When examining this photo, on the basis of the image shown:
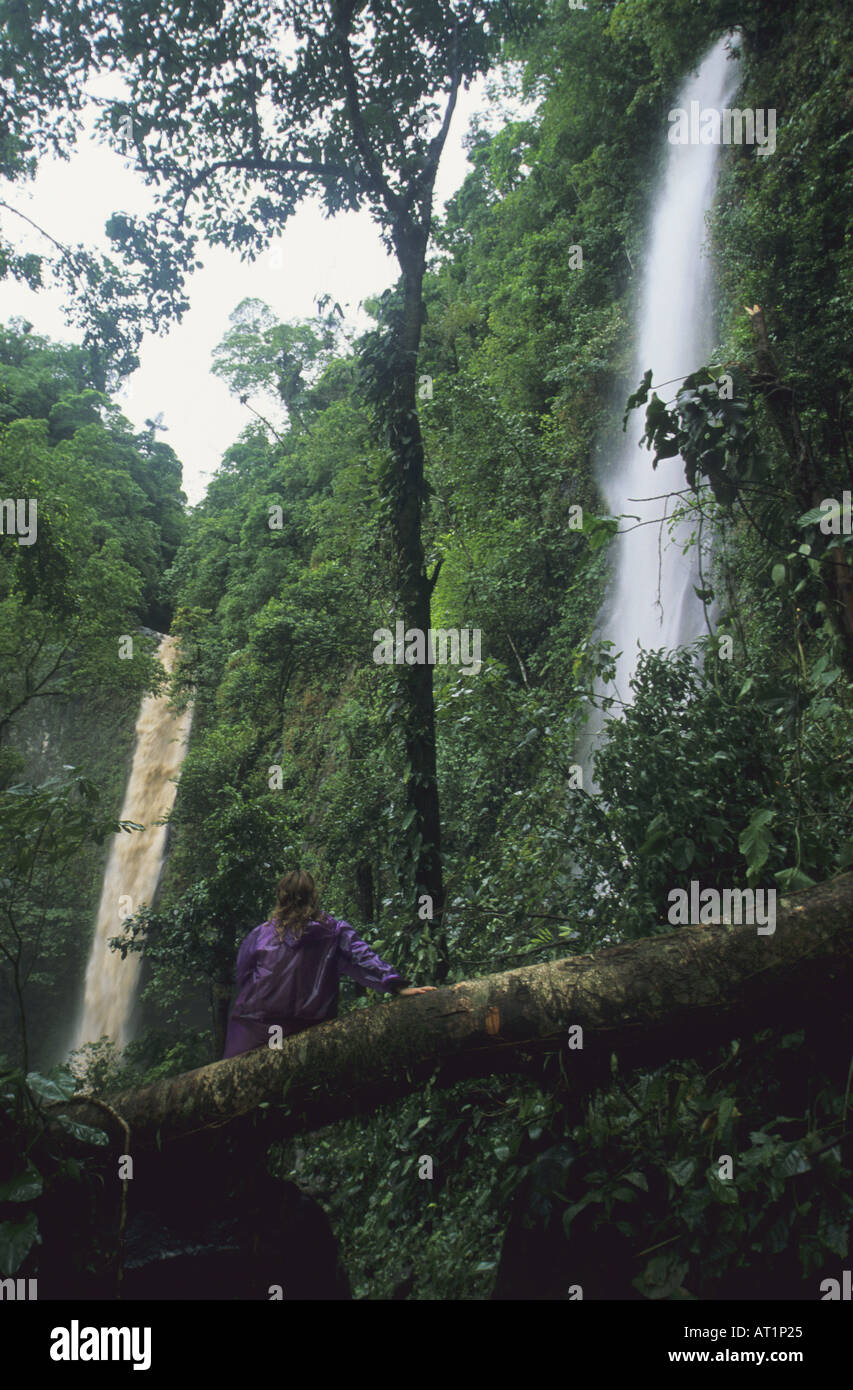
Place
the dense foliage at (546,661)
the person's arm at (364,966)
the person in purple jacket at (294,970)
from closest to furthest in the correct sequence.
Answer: the dense foliage at (546,661)
the person's arm at (364,966)
the person in purple jacket at (294,970)

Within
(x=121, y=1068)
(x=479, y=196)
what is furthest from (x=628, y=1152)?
(x=479, y=196)

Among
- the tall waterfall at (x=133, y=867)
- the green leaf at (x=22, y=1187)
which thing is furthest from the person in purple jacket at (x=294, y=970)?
the tall waterfall at (x=133, y=867)

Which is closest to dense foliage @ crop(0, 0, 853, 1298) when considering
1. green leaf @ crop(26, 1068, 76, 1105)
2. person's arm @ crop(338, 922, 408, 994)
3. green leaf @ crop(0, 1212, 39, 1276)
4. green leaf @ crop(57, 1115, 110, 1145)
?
person's arm @ crop(338, 922, 408, 994)

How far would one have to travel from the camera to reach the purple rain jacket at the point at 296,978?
3.38 m

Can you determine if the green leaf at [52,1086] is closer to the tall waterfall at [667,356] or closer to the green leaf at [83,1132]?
the green leaf at [83,1132]

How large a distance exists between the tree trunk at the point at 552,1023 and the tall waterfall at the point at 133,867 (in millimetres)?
13900

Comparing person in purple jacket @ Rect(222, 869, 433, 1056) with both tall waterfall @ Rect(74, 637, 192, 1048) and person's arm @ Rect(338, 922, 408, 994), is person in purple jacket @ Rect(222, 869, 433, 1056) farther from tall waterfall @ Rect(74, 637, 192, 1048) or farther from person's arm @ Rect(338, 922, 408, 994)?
tall waterfall @ Rect(74, 637, 192, 1048)

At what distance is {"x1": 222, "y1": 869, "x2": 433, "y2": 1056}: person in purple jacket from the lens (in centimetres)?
338

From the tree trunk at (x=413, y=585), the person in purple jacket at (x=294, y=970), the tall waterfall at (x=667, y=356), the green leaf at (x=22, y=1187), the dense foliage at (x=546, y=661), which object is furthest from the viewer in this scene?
the tall waterfall at (x=667, y=356)

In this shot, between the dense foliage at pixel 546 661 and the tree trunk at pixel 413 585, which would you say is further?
the tree trunk at pixel 413 585

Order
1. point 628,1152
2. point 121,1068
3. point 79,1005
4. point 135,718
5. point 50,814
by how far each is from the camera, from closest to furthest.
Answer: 1. point 628,1152
2. point 50,814
3. point 121,1068
4. point 79,1005
5. point 135,718
